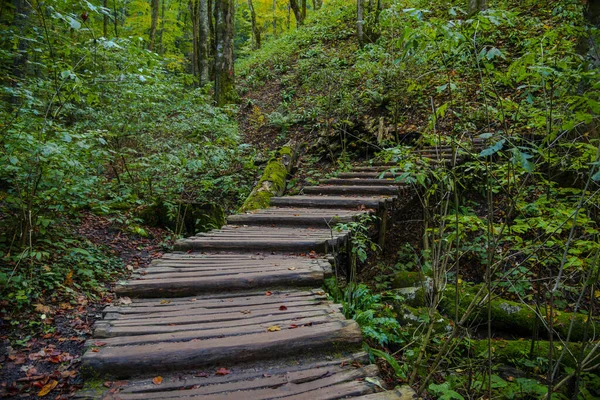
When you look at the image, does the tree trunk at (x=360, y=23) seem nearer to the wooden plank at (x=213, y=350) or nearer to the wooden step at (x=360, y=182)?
the wooden step at (x=360, y=182)

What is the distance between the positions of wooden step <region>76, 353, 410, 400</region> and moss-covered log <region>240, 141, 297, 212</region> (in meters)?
4.41

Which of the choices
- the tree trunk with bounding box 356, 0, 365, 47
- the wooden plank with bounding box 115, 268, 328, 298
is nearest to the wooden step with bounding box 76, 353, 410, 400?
the wooden plank with bounding box 115, 268, 328, 298

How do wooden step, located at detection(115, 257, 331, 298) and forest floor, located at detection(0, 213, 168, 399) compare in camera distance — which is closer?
forest floor, located at detection(0, 213, 168, 399)

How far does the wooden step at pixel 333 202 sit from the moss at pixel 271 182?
86 cm

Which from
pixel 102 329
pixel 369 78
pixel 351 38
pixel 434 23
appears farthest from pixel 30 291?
pixel 351 38

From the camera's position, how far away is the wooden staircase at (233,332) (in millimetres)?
2037

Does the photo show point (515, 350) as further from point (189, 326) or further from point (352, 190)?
point (189, 326)

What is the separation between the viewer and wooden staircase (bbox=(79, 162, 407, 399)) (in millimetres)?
2037

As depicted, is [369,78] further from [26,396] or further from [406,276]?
[26,396]

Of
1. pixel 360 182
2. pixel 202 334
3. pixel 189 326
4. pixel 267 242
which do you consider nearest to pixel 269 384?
pixel 202 334

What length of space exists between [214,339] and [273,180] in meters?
5.53

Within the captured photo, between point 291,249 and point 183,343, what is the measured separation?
1.77 m

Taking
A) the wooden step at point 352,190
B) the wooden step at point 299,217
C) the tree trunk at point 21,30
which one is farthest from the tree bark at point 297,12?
the wooden step at point 299,217

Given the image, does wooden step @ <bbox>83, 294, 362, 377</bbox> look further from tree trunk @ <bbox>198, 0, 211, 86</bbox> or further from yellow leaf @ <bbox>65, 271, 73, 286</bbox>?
tree trunk @ <bbox>198, 0, 211, 86</bbox>
